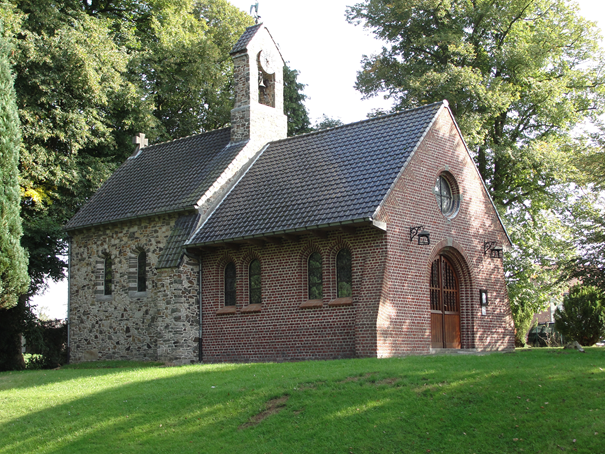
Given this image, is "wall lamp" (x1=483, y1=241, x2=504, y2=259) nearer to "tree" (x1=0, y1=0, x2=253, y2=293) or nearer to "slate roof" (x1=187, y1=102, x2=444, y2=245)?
"slate roof" (x1=187, y1=102, x2=444, y2=245)

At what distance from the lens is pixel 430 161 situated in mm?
19859

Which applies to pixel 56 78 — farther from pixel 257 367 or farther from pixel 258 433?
pixel 258 433

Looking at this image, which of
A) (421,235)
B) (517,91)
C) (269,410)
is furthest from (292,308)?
(517,91)

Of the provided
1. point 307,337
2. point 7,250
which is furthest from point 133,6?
point 307,337

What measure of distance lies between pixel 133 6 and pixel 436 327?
25765 millimetres

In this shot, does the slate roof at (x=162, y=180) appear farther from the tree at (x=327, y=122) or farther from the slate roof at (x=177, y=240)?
the tree at (x=327, y=122)

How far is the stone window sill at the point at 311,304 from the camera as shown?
61.1 ft

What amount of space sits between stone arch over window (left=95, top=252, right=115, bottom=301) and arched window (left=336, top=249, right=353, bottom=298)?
10185mm

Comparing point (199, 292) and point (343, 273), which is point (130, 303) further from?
point (343, 273)

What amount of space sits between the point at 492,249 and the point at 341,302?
6.37m

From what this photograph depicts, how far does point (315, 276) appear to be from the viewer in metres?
19.2

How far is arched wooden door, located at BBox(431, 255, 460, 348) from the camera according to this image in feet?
65.1

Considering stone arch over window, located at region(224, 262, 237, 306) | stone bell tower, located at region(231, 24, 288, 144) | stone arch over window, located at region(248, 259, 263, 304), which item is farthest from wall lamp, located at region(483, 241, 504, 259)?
stone bell tower, located at region(231, 24, 288, 144)

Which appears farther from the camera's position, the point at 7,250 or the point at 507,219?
the point at 507,219
